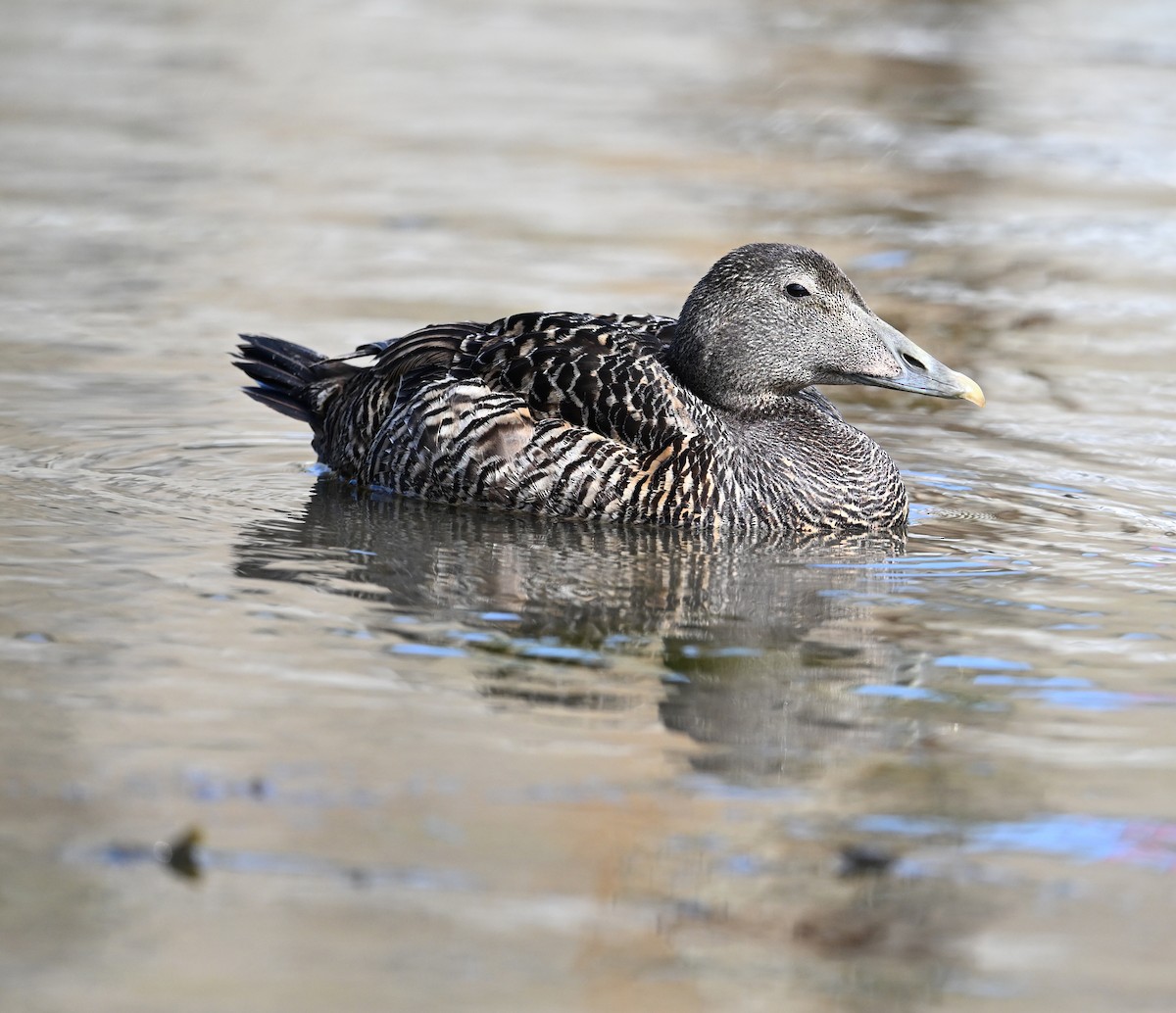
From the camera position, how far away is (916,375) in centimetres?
783

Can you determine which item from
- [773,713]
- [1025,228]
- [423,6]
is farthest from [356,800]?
[423,6]

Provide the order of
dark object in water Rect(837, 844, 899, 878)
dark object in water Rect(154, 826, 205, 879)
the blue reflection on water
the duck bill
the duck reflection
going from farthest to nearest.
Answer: the duck bill
the duck reflection
the blue reflection on water
dark object in water Rect(837, 844, 899, 878)
dark object in water Rect(154, 826, 205, 879)

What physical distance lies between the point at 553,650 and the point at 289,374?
3.08m

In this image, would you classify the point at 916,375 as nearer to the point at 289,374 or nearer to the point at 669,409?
the point at 669,409

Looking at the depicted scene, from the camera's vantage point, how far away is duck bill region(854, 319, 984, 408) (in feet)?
25.5

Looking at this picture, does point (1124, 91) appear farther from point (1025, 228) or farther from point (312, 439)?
point (312, 439)

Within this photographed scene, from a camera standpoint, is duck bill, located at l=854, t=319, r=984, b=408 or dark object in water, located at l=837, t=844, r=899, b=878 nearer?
dark object in water, located at l=837, t=844, r=899, b=878

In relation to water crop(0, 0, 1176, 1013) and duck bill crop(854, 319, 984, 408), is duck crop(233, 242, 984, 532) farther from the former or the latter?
water crop(0, 0, 1176, 1013)

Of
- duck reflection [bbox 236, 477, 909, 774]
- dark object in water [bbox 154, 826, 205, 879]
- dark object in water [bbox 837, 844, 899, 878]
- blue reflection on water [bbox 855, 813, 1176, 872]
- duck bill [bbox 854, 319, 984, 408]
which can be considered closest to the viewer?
dark object in water [bbox 154, 826, 205, 879]

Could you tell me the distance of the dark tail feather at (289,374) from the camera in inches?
339

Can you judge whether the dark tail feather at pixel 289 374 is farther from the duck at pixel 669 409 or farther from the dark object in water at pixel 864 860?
the dark object in water at pixel 864 860

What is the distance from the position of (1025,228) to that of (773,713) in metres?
9.08

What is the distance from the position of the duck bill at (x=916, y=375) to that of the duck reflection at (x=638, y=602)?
2.12 feet

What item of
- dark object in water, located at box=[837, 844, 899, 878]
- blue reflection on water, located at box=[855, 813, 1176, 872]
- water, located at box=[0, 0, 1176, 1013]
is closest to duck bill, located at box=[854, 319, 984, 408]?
water, located at box=[0, 0, 1176, 1013]
